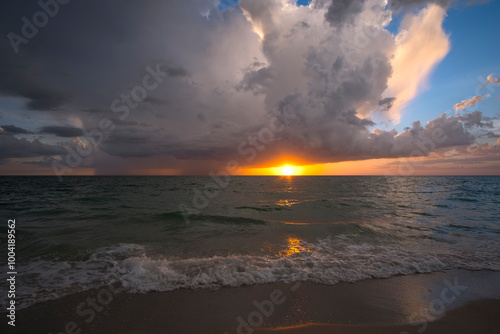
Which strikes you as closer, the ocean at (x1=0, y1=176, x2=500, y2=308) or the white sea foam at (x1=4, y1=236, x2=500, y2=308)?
the white sea foam at (x1=4, y1=236, x2=500, y2=308)

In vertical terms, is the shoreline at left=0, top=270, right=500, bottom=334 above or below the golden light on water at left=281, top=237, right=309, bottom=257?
above

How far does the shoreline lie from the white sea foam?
434 millimetres

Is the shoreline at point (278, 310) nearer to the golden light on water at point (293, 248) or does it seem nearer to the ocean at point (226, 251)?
the ocean at point (226, 251)

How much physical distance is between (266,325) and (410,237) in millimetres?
10804

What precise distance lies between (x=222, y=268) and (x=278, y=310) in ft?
8.66

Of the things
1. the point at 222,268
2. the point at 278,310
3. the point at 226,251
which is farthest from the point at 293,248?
the point at 278,310

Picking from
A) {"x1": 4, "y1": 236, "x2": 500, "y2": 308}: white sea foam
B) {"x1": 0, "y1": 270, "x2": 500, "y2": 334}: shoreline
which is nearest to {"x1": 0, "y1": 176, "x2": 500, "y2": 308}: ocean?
{"x1": 4, "y1": 236, "x2": 500, "y2": 308}: white sea foam

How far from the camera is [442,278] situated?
6.66 metres

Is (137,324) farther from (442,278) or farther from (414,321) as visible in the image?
(442,278)

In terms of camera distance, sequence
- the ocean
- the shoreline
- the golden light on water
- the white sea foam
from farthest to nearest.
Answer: the golden light on water
the ocean
the white sea foam
the shoreline

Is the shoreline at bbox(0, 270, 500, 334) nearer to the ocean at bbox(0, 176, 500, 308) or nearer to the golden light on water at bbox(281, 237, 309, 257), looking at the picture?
the ocean at bbox(0, 176, 500, 308)

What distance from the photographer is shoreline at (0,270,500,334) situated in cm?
433

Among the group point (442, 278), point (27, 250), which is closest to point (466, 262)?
point (442, 278)

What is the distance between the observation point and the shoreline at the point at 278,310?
433 cm
